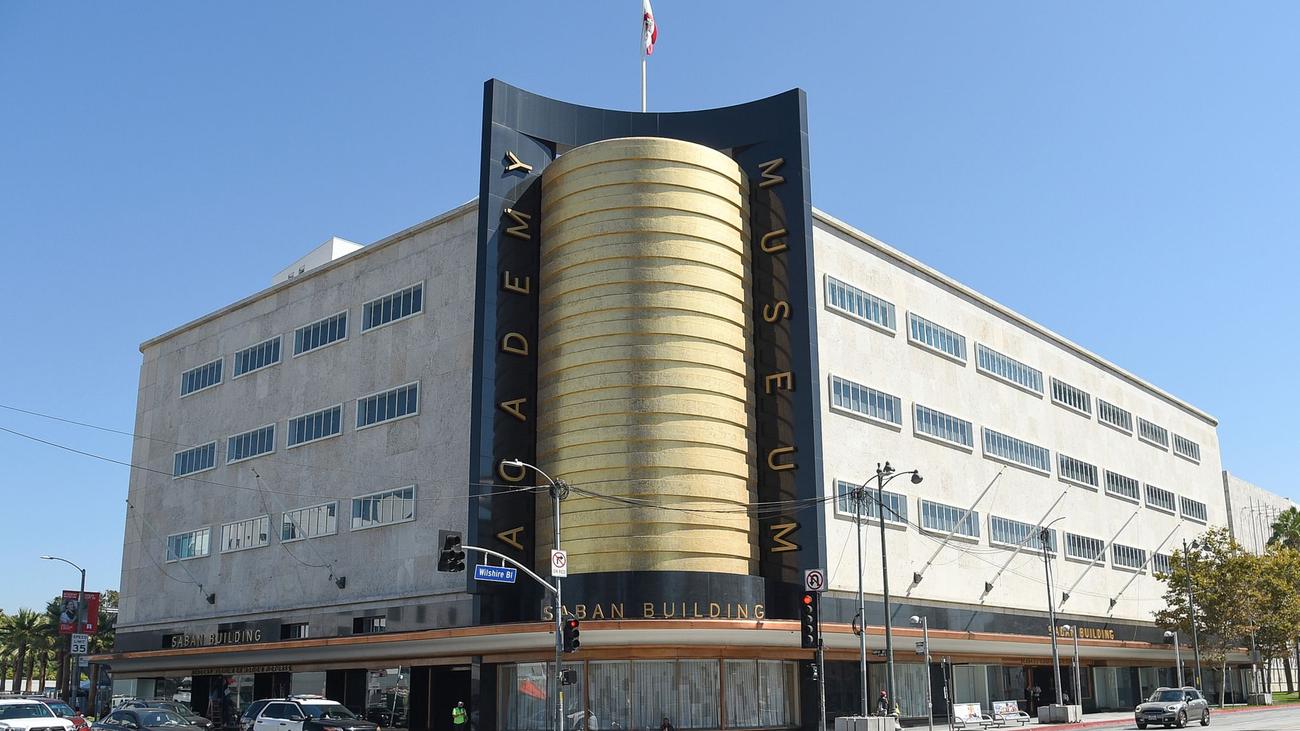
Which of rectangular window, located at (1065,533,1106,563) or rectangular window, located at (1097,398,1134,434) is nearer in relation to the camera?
rectangular window, located at (1065,533,1106,563)

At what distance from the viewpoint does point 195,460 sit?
73.1 metres

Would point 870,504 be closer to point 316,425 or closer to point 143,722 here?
point 316,425

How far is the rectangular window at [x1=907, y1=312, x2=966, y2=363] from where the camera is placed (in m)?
66.2

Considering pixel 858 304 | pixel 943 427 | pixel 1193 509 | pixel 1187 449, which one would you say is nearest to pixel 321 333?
pixel 858 304

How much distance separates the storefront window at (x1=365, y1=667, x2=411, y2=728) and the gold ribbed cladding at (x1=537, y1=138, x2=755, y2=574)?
31.8 feet

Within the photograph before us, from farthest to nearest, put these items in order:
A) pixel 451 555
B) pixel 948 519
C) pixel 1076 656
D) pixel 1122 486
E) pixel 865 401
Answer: pixel 1122 486 → pixel 948 519 → pixel 1076 656 → pixel 865 401 → pixel 451 555

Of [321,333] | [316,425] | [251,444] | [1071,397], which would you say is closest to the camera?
[316,425]

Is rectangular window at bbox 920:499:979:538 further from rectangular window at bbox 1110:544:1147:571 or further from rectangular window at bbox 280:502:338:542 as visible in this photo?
rectangular window at bbox 280:502:338:542

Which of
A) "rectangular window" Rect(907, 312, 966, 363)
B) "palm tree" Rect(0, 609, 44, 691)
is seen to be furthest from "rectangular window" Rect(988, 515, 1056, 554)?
"palm tree" Rect(0, 609, 44, 691)

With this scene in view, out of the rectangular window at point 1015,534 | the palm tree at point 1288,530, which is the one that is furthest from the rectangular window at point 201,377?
the palm tree at point 1288,530

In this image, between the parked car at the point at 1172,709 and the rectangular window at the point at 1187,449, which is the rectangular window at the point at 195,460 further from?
the rectangular window at the point at 1187,449

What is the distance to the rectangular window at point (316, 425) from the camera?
206ft

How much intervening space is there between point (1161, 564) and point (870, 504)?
43.0 m

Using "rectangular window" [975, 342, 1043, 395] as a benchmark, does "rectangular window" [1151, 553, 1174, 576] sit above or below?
below
